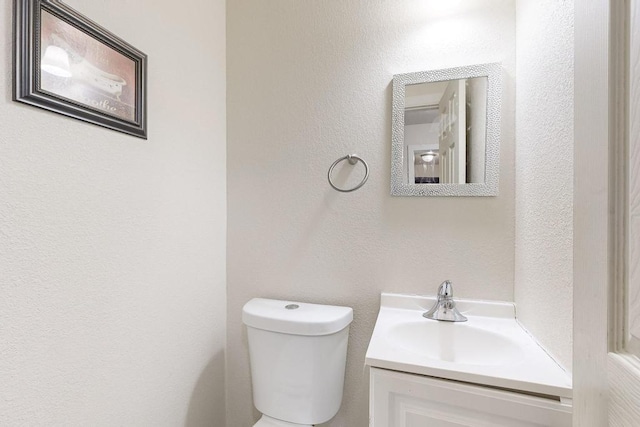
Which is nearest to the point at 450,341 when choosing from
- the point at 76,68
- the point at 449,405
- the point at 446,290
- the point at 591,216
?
the point at 446,290

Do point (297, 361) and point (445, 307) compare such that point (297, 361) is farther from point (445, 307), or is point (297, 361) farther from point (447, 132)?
point (447, 132)

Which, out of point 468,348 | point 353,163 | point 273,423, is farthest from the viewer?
point 353,163

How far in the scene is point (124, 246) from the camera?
89 centimetres

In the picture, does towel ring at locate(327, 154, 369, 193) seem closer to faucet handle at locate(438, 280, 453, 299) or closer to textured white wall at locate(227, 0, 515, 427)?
textured white wall at locate(227, 0, 515, 427)

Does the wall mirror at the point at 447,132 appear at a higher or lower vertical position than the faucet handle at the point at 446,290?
higher

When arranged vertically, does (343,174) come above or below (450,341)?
above

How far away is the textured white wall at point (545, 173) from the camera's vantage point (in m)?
0.73

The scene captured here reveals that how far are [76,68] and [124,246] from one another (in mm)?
497

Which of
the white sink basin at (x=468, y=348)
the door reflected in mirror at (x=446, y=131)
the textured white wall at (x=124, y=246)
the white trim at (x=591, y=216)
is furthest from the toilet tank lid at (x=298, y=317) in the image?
the white trim at (x=591, y=216)

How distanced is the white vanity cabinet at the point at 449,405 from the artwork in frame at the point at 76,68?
1039 millimetres

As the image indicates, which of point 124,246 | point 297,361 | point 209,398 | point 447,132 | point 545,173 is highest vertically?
point 447,132

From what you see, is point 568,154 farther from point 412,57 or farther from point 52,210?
point 52,210

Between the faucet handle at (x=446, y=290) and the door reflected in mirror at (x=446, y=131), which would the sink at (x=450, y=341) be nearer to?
the faucet handle at (x=446, y=290)

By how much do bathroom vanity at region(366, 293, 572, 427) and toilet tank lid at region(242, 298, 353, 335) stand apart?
0.64ft
